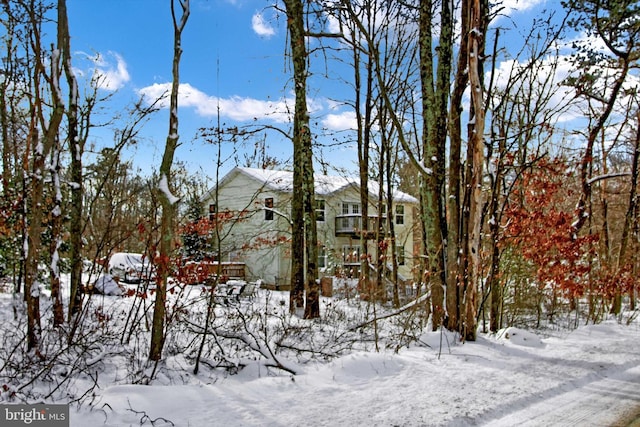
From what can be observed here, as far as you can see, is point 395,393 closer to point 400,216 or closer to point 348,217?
point 348,217

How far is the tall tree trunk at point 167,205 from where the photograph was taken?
5.15m

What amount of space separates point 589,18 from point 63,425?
1269 cm

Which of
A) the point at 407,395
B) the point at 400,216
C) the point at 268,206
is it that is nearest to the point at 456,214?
the point at 407,395

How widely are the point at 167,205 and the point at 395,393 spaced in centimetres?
318

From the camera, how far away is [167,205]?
16.9 ft

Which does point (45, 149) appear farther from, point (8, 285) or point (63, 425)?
point (8, 285)

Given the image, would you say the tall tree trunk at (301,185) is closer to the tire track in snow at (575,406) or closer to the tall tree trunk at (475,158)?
the tall tree trunk at (475,158)

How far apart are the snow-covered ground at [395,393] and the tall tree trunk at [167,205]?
441mm

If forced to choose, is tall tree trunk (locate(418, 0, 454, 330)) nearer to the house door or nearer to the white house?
the white house

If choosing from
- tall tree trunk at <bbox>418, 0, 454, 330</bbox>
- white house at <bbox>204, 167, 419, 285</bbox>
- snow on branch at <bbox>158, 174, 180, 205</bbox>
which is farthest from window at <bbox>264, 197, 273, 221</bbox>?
snow on branch at <bbox>158, 174, 180, 205</bbox>

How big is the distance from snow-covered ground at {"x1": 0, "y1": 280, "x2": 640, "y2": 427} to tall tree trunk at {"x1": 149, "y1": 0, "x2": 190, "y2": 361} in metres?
0.44

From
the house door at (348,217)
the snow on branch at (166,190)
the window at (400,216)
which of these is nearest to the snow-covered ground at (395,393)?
the snow on branch at (166,190)

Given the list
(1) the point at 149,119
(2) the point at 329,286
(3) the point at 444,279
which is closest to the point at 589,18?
(3) the point at 444,279

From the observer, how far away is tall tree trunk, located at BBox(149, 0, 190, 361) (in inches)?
203
